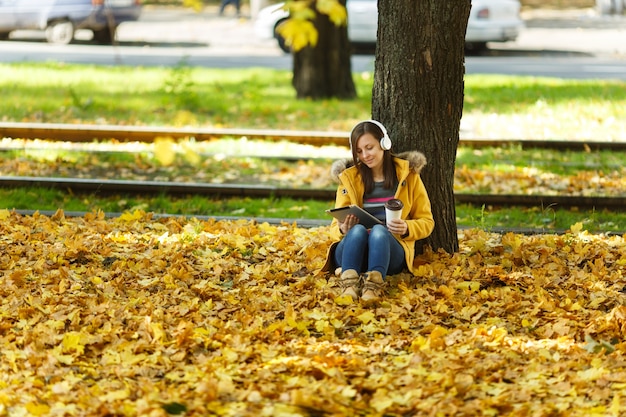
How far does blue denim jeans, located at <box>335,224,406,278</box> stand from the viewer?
19.6 ft

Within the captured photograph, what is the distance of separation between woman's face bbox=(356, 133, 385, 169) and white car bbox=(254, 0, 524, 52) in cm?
1269

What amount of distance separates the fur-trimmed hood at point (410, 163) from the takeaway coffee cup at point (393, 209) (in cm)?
38

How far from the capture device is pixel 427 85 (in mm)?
6605

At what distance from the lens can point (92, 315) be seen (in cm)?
559

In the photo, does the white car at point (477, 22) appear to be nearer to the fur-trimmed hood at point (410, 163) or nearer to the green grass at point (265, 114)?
the green grass at point (265, 114)

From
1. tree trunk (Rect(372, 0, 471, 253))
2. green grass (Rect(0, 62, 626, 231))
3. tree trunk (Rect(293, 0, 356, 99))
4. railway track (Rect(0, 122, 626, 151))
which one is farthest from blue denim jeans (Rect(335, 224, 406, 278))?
tree trunk (Rect(293, 0, 356, 99))

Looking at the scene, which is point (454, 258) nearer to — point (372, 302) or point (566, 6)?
point (372, 302)

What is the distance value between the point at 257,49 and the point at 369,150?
15.1 metres

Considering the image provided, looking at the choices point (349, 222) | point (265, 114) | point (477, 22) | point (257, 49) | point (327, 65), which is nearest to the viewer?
point (349, 222)

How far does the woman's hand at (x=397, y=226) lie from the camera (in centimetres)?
604

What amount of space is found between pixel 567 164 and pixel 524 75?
254 inches

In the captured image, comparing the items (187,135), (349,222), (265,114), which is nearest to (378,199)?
(349,222)

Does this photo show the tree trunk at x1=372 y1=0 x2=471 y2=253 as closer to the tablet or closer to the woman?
the woman

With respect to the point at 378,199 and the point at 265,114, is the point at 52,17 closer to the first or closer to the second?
the point at 265,114
